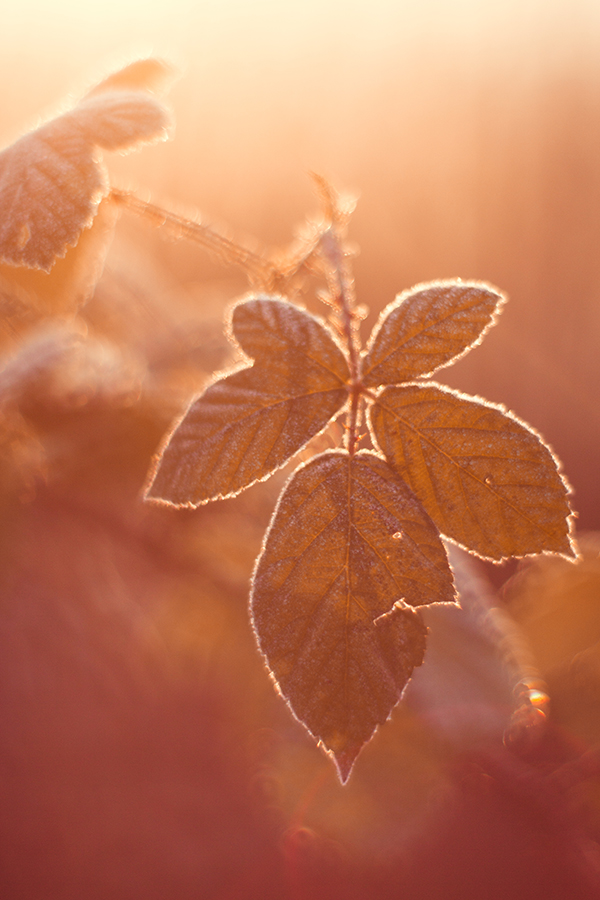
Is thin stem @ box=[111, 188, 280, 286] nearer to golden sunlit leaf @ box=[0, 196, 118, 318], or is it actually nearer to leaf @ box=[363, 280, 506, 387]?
golden sunlit leaf @ box=[0, 196, 118, 318]

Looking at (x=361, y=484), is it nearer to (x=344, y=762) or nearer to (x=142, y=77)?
(x=344, y=762)

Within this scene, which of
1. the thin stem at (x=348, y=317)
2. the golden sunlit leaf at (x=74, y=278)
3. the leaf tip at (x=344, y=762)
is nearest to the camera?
the leaf tip at (x=344, y=762)

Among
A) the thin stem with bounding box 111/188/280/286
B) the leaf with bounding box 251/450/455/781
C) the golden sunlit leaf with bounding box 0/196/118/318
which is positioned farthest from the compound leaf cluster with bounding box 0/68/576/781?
the golden sunlit leaf with bounding box 0/196/118/318

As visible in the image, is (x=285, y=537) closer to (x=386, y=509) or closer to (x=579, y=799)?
(x=386, y=509)

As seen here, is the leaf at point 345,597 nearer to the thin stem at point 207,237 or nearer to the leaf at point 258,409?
the leaf at point 258,409

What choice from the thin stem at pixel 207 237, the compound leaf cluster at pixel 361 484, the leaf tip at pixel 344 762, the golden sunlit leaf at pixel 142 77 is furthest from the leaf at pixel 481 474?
the golden sunlit leaf at pixel 142 77

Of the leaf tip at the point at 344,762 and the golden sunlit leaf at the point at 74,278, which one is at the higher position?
the golden sunlit leaf at the point at 74,278
